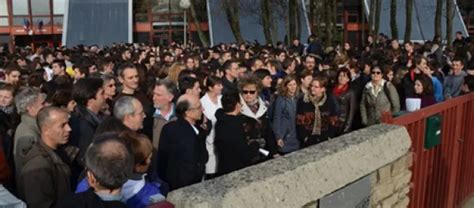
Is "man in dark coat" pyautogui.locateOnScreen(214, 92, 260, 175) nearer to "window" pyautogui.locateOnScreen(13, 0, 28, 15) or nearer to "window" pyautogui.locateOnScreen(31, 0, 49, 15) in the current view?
"window" pyautogui.locateOnScreen(31, 0, 49, 15)

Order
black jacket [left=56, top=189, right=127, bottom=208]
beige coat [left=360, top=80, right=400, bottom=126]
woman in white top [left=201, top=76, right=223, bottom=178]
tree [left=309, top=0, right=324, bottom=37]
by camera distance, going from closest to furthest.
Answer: black jacket [left=56, top=189, right=127, bottom=208], woman in white top [left=201, top=76, right=223, bottom=178], beige coat [left=360, top=80, right=400, bottom=126], tree [left=309, top=0, right=324, bottom=37]

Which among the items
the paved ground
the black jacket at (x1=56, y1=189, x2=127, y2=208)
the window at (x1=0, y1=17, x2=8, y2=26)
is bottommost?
the paved ground

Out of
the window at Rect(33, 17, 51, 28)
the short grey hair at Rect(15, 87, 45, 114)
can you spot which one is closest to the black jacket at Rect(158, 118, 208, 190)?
the short grey hair at Rect(15, 87, 45, 114)

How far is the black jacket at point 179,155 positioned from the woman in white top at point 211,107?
78 cm

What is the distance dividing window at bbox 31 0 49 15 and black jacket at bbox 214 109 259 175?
134ft

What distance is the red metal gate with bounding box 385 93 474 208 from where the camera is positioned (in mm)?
5988

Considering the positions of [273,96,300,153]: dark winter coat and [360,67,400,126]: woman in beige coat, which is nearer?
[273,96,300,153]: dark winter coat

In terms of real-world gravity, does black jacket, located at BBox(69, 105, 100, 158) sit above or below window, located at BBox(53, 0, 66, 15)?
below

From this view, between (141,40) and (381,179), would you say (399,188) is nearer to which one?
(381,179)

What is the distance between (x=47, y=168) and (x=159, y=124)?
2049 mm

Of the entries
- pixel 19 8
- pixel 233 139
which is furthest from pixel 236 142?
pixel 19 8

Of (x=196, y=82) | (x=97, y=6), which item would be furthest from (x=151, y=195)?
(x=97, y=6)

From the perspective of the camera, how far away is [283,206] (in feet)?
12.8

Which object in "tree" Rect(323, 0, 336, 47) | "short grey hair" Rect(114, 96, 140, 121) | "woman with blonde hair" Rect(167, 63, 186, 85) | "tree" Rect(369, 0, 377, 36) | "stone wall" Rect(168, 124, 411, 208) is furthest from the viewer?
"tree" Rect(369, 0, 377, 36)
